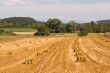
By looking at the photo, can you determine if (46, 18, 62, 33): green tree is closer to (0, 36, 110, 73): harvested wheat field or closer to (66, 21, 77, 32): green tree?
(66, 21, 77, 32): green tree

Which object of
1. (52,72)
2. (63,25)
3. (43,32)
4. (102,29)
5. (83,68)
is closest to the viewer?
(52,72)

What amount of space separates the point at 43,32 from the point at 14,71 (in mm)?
106012

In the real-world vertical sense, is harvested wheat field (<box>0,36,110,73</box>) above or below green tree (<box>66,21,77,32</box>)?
above

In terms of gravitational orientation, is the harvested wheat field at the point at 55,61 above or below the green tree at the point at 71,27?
above

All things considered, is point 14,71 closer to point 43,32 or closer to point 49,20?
point 43,32

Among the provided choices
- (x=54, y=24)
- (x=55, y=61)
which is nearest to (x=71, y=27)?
(x=54, y=24)

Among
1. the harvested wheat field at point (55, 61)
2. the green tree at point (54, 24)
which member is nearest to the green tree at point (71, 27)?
the green tree at point (54, 24)

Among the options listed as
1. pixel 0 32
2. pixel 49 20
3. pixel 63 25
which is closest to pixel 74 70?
pixel 0 32

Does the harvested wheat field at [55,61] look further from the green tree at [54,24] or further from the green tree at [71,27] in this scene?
the green tree at [71,27]

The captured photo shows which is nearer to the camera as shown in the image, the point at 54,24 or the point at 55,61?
the point at 55,61

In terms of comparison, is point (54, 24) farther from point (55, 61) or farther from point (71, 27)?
point (55, 61)

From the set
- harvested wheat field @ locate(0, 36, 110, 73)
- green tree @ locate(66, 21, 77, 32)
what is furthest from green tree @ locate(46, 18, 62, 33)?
harvested wheat field @ locate(0, 36, 110, 73)

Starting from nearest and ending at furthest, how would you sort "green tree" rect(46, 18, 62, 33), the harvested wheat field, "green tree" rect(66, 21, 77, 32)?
the harvested wheat field, "green tree" rect(46, 18, 62, 33), "green tree" rect(66, 21, 77, 32)

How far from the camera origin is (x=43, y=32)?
402 ft
